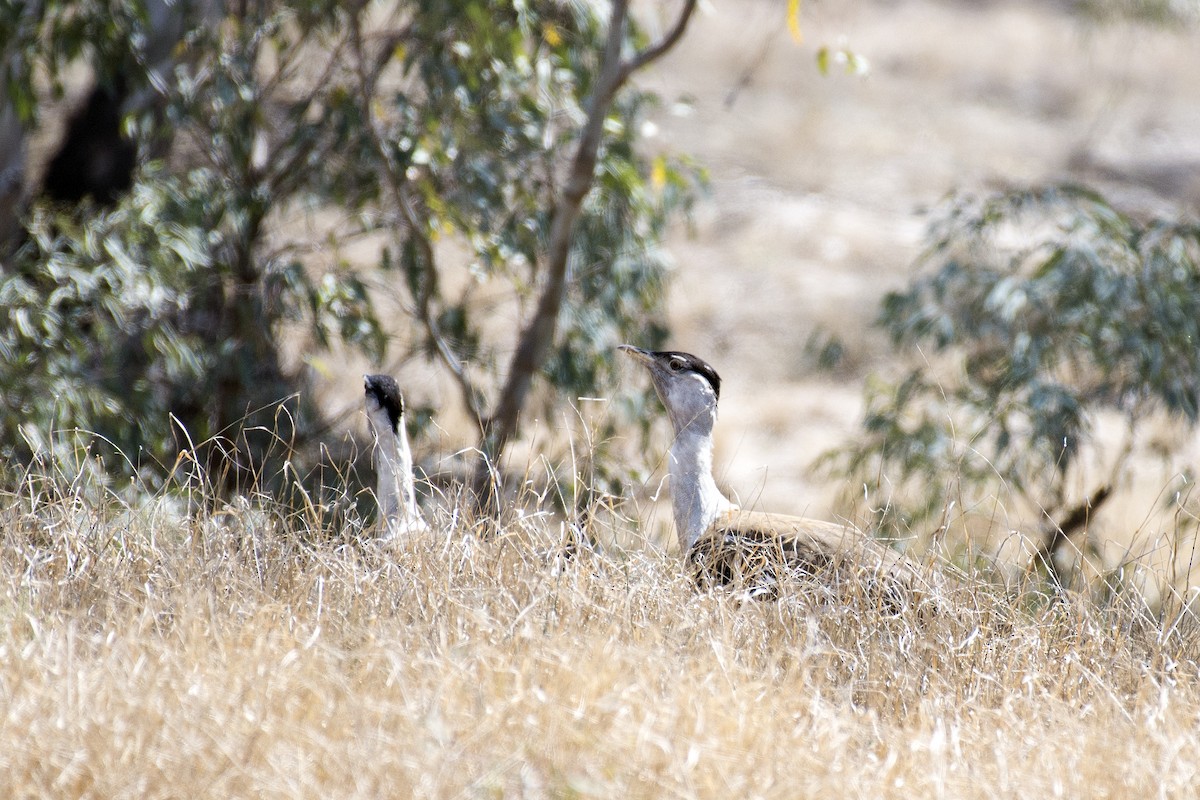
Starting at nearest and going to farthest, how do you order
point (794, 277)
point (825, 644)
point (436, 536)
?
point (825, 644), point (436, 536), point (794, 277)

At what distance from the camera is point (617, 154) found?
7082 millimetres

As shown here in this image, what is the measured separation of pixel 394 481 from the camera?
4340 mm

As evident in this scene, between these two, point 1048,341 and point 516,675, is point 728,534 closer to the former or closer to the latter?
point 516,675

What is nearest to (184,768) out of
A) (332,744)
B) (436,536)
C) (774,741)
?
(332,744)

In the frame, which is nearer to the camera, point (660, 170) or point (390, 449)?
point (390, 449)

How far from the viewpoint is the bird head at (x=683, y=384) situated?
481 centimetres

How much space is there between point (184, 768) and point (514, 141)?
5119 millimetres

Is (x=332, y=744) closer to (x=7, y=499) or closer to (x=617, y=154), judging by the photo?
(x=7, y=499)

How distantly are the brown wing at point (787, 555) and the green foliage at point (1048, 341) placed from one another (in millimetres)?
1931

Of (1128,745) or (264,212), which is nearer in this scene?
(1128,745)

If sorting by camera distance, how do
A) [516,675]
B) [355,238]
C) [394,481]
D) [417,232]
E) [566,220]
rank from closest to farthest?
[516,675] → [394,481] → [566,220] → [417,232] → [355,238]

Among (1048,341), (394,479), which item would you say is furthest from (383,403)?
(1048,341)

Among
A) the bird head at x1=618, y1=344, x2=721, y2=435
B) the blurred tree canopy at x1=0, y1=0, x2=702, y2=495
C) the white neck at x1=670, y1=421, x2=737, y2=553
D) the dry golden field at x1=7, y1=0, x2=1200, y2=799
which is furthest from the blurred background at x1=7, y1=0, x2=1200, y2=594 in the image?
the dry golden field at x1=7, y1=0, x2=1200, y2=799

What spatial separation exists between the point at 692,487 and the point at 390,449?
1.14m
